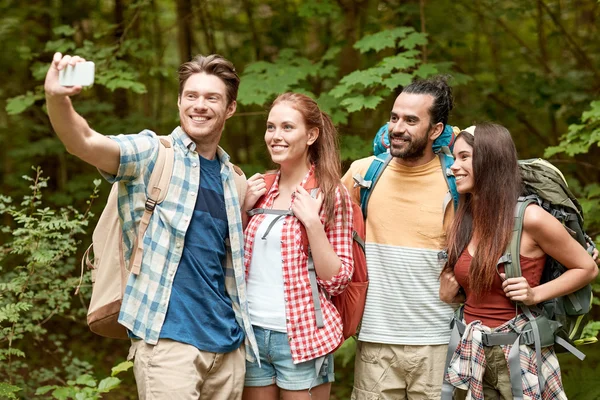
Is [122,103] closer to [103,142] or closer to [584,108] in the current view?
[584,108]

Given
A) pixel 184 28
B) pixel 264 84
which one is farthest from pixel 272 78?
pixel 184 28

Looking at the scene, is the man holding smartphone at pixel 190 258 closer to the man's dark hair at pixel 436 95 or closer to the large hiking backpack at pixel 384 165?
the large hiking backpack at pixel 384 165

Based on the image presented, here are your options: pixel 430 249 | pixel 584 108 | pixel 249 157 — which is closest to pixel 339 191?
pixel 430 249

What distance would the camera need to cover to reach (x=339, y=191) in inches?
130

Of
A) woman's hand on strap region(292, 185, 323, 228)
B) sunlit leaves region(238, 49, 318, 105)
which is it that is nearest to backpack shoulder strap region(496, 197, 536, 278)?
woman's hand on strap region(292, 185, 323, 228)

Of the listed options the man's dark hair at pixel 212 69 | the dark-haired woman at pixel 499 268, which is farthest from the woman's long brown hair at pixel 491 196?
the man's dark hair at pixel 212 69

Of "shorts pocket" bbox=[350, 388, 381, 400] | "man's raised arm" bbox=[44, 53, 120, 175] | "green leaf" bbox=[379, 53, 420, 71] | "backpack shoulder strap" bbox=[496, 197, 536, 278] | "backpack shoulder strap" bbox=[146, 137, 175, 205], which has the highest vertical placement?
"green leaf" bbox=[379, 53, 420, 71]

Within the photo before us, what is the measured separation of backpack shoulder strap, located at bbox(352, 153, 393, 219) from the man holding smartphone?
30.5 inches

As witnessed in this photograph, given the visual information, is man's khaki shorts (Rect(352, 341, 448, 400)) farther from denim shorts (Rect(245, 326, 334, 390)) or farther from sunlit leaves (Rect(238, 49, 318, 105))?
sunlit leaves (Rect(238, 49, 318, 105))

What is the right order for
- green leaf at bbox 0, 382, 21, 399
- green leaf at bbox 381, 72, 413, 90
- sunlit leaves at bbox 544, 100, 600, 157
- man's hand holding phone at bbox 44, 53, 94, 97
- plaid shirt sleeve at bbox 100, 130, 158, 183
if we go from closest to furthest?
man's hand holding phone at bbox 44, 53, 94, 97 < plaid shirt sleeve at bbox 100, 130, 158, 183 < green leaf at bbox 0, 382, 21, 399 < sunlit leaves at bbox 544, 100, 600, 157 < green leaf at bbox 381, 72, 413, 90

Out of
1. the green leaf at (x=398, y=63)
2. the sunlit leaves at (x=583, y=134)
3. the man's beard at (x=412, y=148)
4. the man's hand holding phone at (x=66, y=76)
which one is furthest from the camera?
the green leaf at (x=398, y=63)

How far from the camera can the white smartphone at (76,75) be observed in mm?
2311

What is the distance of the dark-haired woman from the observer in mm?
2959

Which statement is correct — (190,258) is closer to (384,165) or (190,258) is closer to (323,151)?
(323,151)
